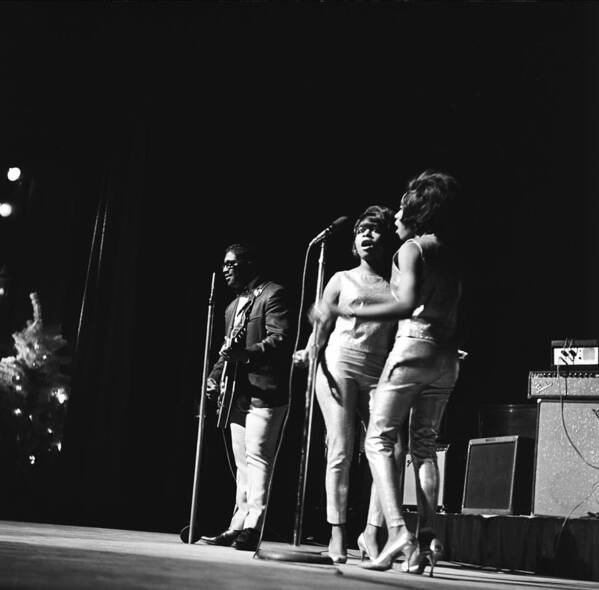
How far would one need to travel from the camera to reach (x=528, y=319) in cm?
591

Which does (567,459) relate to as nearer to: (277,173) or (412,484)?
(412,484)

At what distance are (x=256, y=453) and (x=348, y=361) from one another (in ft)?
2.99

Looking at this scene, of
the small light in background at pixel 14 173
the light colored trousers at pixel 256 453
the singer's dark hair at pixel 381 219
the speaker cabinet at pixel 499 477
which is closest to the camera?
the singer's dark hair at pixel 381 219

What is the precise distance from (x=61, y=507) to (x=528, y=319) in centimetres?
340

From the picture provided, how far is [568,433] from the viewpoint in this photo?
4188mm

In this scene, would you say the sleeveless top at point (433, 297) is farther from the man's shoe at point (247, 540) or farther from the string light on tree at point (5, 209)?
the string light on tree at point (5, 209)

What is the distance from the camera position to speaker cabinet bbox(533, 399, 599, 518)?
4.04m

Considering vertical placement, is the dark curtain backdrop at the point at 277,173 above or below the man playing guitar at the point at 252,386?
above

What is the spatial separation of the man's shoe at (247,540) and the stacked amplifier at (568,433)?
140 centimetres

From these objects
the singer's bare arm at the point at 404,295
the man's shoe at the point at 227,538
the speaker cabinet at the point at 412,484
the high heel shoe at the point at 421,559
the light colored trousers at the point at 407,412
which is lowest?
the man's shoe at the point at 227,538

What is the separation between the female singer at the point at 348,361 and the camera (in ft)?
9.88

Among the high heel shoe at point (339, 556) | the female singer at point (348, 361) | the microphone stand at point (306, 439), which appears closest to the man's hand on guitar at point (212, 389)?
the female singer at point (348, 361)

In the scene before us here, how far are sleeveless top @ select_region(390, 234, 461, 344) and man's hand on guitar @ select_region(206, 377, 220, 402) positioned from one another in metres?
1.50

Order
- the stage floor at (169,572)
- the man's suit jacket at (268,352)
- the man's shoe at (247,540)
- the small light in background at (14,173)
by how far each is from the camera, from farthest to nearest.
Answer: the small light in background at (14,173), the man's suit jacket at (268,352), the man's shoe at (247,540), the stage floor at (169,572)
